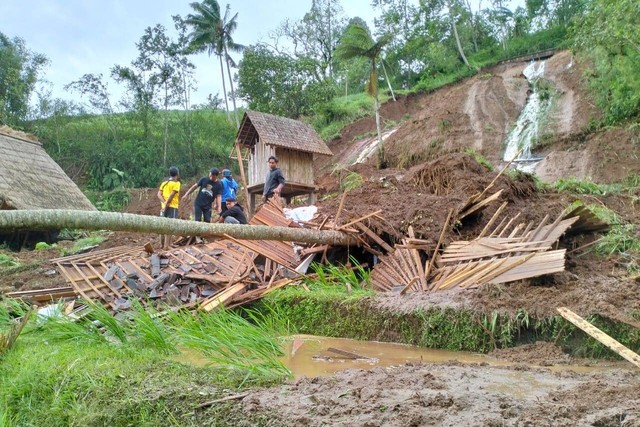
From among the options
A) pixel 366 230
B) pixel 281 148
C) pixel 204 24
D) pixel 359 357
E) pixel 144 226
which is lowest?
pixel 359 357

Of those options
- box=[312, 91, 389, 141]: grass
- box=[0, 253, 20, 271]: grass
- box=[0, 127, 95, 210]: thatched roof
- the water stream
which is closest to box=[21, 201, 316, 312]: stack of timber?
box=[0, 253, 20, 271]: grass

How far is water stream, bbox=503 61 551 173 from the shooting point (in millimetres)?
21047

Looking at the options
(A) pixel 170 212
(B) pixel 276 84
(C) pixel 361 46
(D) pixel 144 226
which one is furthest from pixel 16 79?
(D) pixel 144 226

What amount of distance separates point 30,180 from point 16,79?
1498cm

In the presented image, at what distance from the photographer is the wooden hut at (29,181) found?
1880 centimetres

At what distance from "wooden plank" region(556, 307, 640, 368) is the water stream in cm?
1538

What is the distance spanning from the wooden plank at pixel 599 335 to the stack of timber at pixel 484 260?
956 millimetres

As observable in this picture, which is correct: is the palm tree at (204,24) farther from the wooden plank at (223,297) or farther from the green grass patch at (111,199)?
the wooden plank at (223,297)

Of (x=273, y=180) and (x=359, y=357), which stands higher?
(x=273, y=180)

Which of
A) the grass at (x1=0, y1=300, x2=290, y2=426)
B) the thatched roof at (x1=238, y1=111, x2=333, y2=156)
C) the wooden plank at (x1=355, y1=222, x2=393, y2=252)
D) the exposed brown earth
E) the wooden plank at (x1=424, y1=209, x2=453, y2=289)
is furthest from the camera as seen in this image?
the thatched roof at (x1=238, y1=111, x2=333, y2=156)

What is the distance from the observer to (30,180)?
20.4m

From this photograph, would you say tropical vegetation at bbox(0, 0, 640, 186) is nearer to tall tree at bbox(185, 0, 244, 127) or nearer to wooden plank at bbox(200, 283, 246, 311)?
tall tree at bbox(185, 0, 244, 127)

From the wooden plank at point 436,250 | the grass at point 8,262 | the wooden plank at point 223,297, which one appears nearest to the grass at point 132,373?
the wooden plank at point 223,297

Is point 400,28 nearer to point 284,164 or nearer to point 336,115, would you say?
point 336,115
